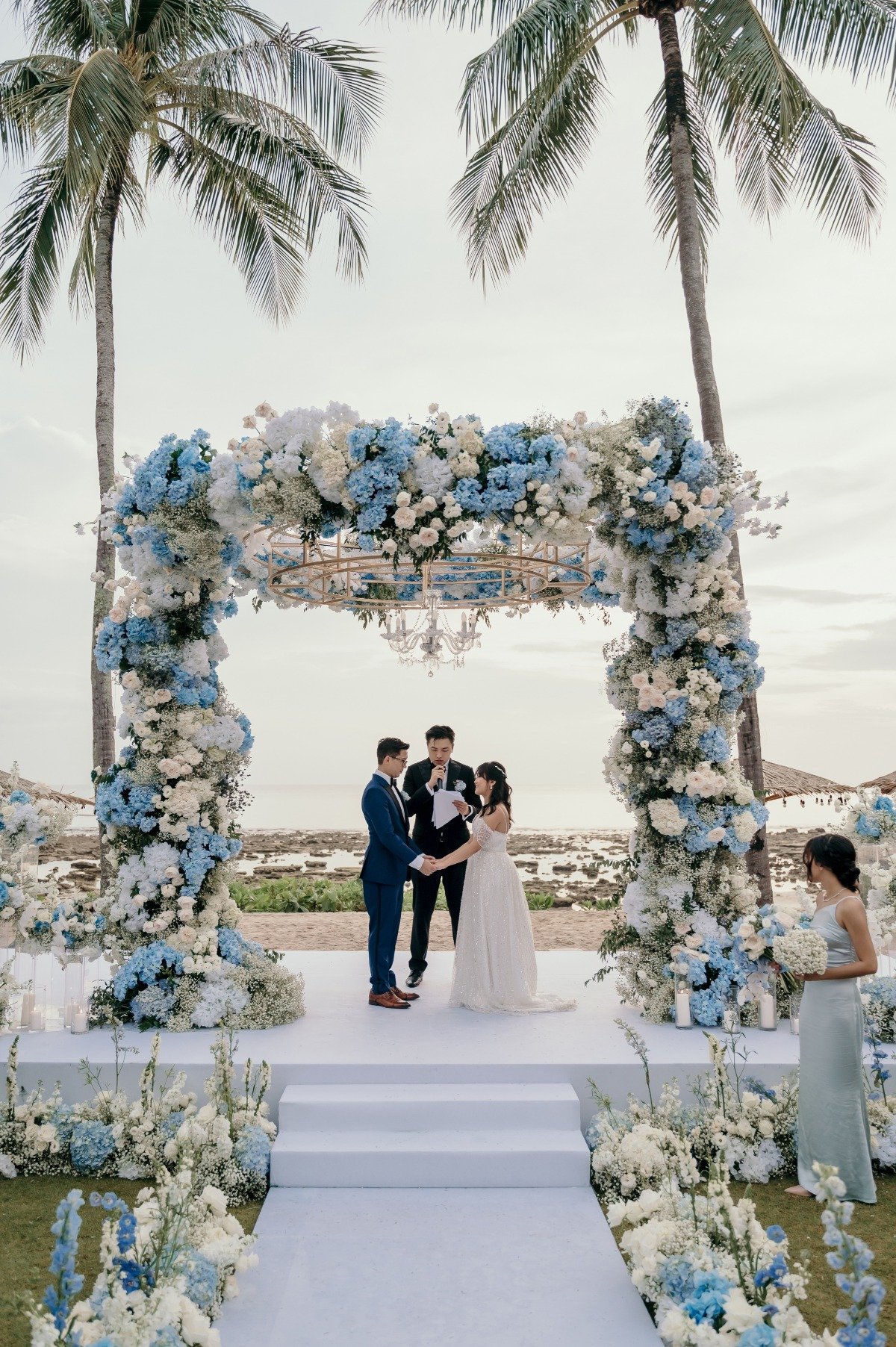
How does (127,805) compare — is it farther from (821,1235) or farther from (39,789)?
(821,1235)

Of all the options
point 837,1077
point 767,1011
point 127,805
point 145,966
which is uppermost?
point 127,805

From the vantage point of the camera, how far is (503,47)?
9.84 metres

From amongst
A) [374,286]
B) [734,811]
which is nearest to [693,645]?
[734,811]

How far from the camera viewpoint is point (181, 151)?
12086mm

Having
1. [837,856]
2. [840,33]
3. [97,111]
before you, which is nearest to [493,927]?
[837,856]

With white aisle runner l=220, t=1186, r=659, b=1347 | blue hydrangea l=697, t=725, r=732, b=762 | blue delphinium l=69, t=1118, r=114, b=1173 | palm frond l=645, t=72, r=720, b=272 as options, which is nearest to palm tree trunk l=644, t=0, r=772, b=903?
palm frond l=645, t=72, r=720, b=272

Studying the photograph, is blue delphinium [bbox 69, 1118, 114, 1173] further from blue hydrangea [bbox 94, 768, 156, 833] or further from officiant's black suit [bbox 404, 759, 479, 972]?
officiant's black suit [bbox 404, 759, 479, 972]

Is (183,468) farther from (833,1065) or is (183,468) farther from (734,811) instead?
(833,1065)

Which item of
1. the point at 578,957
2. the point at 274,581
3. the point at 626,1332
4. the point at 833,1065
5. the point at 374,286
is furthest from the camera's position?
the point at 374,286

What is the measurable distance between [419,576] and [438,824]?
6.21ft

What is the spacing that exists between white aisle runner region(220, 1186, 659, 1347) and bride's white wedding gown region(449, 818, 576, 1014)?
5.96 ft

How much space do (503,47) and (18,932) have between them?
8.87 meters

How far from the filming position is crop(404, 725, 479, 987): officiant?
24.7 feet

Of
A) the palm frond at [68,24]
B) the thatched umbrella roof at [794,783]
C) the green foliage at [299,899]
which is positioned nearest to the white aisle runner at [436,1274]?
the thatched umbrella roof at [794,783]
